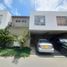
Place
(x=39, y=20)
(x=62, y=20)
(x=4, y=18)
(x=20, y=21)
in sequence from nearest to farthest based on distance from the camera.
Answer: (x=39, y=20) < (x=62, y=20) < (x=4, y=18) < (x=20, y=21)

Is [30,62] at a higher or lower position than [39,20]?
lower

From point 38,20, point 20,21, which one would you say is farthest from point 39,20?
point 20,21

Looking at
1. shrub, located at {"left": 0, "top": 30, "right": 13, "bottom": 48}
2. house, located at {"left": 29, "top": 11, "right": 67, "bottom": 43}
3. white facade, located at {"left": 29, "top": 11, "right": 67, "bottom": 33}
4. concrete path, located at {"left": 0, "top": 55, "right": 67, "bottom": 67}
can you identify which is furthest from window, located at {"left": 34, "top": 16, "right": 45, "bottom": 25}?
concrete path, located at {"left": 0, "top": 55, "right": 67, "bottom": 67}

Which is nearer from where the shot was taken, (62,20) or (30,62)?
(30,62)

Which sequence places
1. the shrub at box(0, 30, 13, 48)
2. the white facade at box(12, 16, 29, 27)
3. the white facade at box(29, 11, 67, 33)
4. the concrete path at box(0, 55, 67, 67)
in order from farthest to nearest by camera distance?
the white facade at box(12, 16, 29, 27) < the white facade at box(29, 11, 67, 33) < the shrub at box(0, 30, 13, 48) < the concrete path at box(0, 55, 67, 67)

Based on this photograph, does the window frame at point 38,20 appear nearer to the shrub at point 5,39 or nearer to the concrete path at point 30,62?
the shrub at point 5,39

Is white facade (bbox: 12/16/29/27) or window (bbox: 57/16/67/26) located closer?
window (bbox: 57/16/67/26)

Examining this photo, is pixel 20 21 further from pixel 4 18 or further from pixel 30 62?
pixel 30 62

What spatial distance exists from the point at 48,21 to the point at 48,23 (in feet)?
0.96

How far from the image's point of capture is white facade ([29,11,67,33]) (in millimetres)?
19516

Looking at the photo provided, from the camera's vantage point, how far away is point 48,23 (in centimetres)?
1983

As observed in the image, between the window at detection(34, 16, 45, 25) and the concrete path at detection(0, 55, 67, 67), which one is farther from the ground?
the window at detection(34, 16, 45, 25)

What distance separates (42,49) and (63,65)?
3707mm

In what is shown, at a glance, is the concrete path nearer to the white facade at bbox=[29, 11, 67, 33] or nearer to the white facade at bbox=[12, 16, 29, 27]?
the white facade at bbox=[29, 11, 67, 33]
